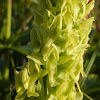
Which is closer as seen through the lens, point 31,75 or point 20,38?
point 31,75

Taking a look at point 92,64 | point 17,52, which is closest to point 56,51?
point 92,64

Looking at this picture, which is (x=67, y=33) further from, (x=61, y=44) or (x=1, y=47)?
(x=1, y=47)

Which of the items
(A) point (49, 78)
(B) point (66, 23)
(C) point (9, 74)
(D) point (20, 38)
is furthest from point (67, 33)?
(C) point (9, 74)

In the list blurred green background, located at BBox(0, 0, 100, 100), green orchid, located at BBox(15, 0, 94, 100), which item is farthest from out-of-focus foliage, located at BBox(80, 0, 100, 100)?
green orchid, located at BBox(15, 0, 94, 100)

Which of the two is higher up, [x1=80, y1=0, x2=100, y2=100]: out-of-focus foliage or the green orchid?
the green orchid

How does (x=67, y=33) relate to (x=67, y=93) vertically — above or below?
above

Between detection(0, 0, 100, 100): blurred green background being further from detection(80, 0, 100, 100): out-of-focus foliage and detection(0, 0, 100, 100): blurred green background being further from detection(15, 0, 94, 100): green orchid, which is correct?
detection(15, 0, 94, 100): green orchid

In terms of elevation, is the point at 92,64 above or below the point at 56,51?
below

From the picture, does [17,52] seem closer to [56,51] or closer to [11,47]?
[11,47]
